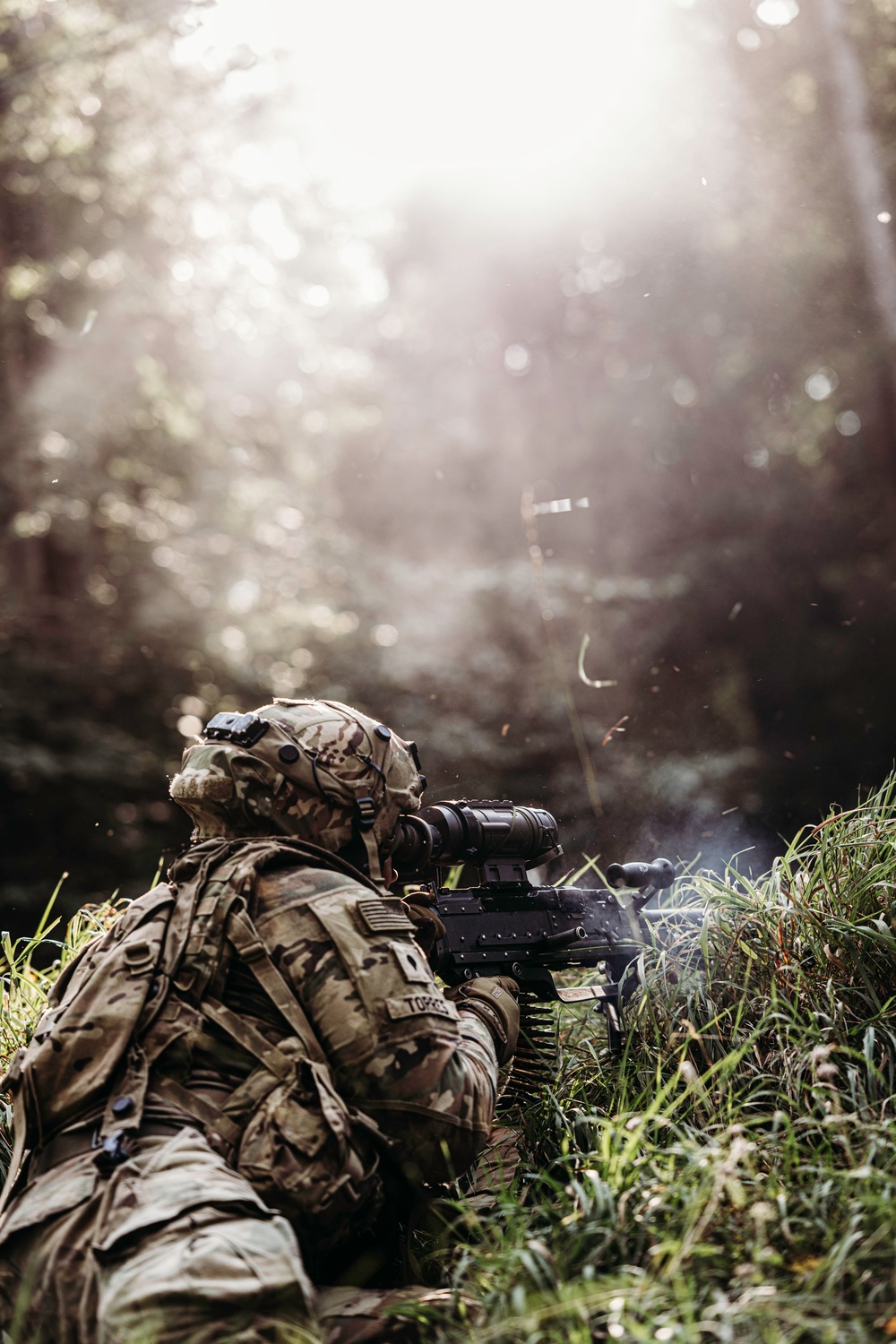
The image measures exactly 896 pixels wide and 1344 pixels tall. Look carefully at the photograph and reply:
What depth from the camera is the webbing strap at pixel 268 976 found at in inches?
104

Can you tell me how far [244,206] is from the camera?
1141 centimetres

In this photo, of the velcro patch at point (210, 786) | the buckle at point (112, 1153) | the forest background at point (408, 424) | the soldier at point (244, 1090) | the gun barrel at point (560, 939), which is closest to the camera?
the soldier at point (244, 1090)

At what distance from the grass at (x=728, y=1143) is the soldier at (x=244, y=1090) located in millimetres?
336

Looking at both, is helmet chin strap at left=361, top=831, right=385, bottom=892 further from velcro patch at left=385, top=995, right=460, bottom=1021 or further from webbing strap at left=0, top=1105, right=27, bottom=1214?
webbing strap at left=0, top=1105, right=27, bottom=1214

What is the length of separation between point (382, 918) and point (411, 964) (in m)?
0.14

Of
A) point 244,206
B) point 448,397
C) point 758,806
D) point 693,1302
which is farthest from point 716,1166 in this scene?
point 448,397

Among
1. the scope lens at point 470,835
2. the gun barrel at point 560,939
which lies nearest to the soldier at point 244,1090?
the scope lens at point 470,835

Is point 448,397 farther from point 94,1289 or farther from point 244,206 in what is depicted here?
point 94,1289

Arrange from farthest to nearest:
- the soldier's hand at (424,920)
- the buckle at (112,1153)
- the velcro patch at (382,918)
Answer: the soldier's hand at (424,920) → the velcro patch at (382,918) → the buckle at (112,1153)

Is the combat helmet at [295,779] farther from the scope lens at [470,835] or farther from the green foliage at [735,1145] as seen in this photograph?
the green foliage at [735,1145]

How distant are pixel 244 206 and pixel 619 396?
5400 millimetres

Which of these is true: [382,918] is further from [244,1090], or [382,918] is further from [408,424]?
[408,424]

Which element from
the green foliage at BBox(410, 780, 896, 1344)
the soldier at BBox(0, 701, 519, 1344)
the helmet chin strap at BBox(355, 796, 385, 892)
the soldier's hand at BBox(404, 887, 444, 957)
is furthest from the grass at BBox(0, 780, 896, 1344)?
the helmet chin strap at BBox(355, 796, 385, 892)

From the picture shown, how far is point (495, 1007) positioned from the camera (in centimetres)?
325
